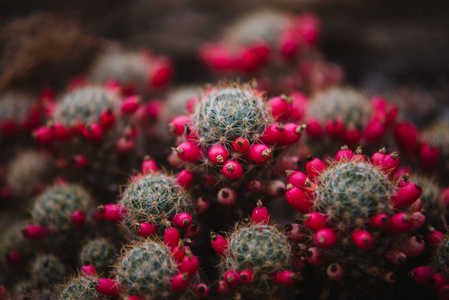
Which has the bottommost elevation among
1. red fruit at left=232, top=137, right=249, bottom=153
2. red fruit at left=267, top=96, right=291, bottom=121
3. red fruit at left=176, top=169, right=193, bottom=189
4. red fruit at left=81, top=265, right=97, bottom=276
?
red fruit at left=81, top=265, right=97, bottom=276

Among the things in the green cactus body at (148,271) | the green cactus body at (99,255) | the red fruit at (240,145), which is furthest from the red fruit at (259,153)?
the green cactus body at (99,255)

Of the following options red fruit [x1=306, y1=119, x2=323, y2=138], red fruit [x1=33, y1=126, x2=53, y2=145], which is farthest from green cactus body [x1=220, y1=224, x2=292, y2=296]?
red fruit [x1=33, y1=126, x2=53, y2=145]

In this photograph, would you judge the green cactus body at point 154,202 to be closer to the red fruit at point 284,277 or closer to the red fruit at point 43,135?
the red fruit at point 284,277

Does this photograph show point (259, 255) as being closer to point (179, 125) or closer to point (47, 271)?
point (179, 125)

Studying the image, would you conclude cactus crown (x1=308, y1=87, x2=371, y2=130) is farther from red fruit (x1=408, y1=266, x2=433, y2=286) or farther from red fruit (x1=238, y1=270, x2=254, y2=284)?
red fruit (x1=238, y1=270, x2=254, y2=284)

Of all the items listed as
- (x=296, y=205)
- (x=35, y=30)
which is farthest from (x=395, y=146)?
(x=35, y=30)

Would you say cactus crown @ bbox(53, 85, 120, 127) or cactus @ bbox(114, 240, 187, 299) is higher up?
cactus crown @ bbox(53, 85, 120, 127)
